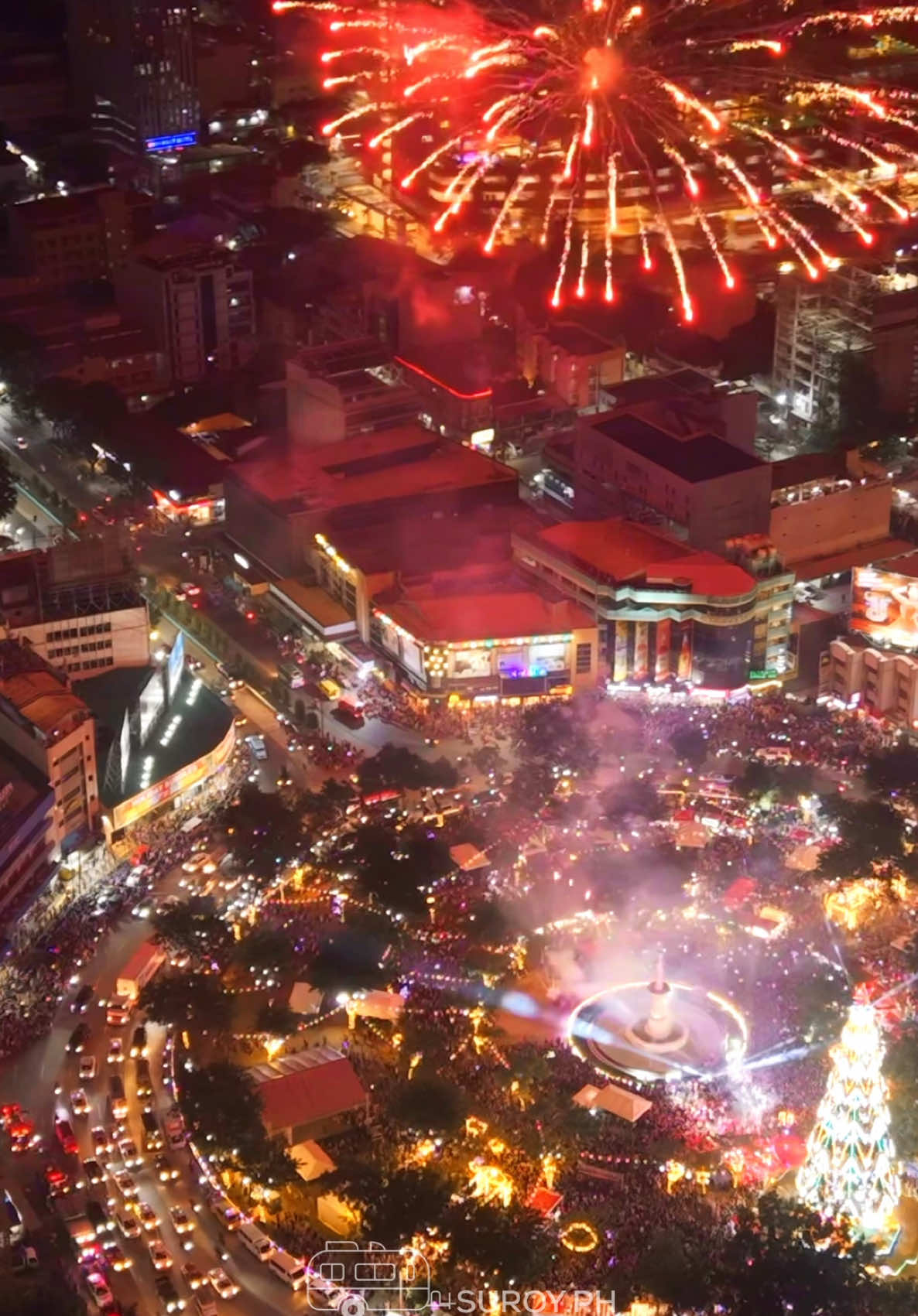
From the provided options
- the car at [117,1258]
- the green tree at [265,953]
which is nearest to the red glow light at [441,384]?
the green tree at [265,953]

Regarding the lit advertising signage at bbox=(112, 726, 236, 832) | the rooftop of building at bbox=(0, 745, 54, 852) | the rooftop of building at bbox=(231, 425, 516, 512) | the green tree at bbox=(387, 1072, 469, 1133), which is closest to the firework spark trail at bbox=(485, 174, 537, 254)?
the rooftop of building at bbox=(231, 425, 516, 512)

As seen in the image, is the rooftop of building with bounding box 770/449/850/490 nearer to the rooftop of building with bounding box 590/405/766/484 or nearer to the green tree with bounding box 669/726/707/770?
the rooftop of building with bounding box 590/405/766/484

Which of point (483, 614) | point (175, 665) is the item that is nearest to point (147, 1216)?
point (175, 665)

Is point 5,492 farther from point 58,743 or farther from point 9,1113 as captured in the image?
point 9,1113

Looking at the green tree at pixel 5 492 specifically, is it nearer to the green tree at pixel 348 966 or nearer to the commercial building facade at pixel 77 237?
the commercial building facade at pixel 77 237

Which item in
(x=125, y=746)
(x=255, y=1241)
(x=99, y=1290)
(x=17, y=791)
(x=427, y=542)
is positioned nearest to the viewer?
(x=99, y=1290)

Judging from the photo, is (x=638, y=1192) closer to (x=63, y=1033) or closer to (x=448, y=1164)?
(x=448, y=1164)
